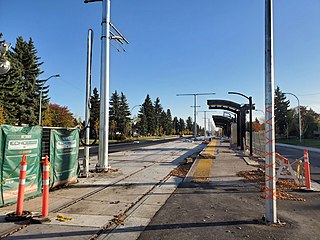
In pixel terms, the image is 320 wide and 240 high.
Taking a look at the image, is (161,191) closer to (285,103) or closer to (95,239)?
(95,239)

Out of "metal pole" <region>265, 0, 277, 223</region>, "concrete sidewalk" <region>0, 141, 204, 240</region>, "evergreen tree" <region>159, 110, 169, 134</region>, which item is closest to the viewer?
"concrete sidewalk" <region>0, 141, 204, 240</region>

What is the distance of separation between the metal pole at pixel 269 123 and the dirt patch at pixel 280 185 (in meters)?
2.40

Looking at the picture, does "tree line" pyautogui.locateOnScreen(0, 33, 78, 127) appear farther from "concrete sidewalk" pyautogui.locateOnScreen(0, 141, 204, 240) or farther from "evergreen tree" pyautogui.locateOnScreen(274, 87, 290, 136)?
"evergreen tree" pyautogui.locateOnScreen(274, 87, 290, 136)

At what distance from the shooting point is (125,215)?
5680mm

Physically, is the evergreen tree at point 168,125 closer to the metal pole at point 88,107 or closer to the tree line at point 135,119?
the tree line at point 135,119

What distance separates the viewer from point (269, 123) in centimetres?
535

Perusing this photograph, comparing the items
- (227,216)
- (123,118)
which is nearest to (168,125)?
(123,118)

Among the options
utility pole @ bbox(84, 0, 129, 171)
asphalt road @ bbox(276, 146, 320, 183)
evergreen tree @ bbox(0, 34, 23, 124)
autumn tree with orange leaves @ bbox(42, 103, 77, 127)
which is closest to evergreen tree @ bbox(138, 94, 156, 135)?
autumn tree with orange leaves @ bbox(42, 103, 77, 127)

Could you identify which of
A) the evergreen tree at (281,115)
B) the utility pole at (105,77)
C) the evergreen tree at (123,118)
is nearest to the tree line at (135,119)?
the evergreen tree at (123,118)

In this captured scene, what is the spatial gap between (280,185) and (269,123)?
15.2 ft

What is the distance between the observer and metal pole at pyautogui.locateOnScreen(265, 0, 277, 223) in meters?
5.08

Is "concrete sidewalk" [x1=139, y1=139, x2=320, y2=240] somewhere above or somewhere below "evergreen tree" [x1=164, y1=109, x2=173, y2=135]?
below

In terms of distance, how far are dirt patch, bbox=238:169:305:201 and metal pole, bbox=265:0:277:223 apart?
240 cm

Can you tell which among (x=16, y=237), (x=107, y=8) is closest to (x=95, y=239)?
→ (x=16, y=237)
